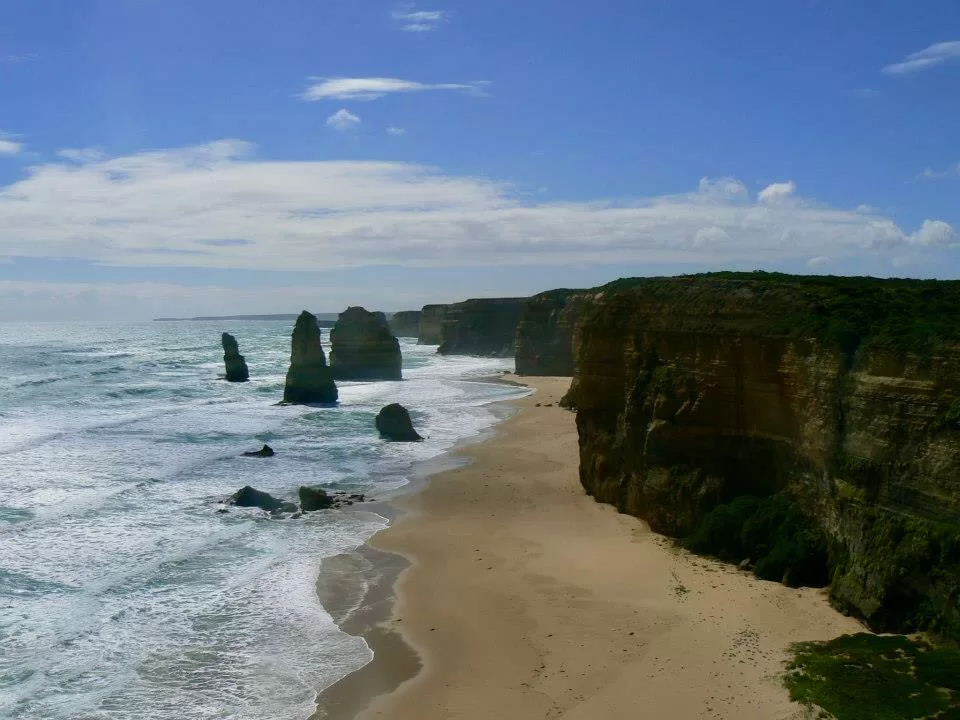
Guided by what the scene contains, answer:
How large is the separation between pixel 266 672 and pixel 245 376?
5800 centimetres

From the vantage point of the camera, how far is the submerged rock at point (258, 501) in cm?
2534

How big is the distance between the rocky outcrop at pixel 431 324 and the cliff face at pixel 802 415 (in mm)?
100322

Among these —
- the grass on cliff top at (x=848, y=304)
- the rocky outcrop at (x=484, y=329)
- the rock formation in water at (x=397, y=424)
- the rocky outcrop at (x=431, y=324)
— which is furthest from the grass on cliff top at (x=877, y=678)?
the rocky outcrop at (x=431, y=324)

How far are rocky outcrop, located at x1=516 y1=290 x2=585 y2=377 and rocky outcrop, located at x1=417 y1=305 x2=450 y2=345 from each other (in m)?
53.6

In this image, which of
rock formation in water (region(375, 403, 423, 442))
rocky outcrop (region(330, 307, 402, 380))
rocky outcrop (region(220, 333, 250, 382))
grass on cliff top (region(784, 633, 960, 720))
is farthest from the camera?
rocky outcrop (region(220, 333, 250, 382))

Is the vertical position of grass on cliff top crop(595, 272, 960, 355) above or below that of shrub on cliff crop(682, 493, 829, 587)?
above

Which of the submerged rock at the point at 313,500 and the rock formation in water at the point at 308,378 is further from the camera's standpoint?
the rock formation in water at the point at 308,378

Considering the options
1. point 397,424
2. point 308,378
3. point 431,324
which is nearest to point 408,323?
point 431,324

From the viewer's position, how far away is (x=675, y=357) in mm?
21109

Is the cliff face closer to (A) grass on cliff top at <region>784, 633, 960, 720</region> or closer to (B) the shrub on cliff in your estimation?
(B) the shrub on cliff

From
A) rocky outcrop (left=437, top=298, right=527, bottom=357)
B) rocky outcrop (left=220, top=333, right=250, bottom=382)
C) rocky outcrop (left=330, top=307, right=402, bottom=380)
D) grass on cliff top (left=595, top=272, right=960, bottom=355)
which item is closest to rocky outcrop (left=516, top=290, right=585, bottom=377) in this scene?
rocky outcrop (left=330, top=307, right=402, bottom=380)

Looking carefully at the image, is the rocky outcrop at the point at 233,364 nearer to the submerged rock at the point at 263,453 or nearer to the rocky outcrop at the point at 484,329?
the submerged rock at the point at 263,453

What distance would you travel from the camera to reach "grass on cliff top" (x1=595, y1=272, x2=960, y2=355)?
14883mm

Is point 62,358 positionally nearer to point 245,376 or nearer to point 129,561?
point 245,376
